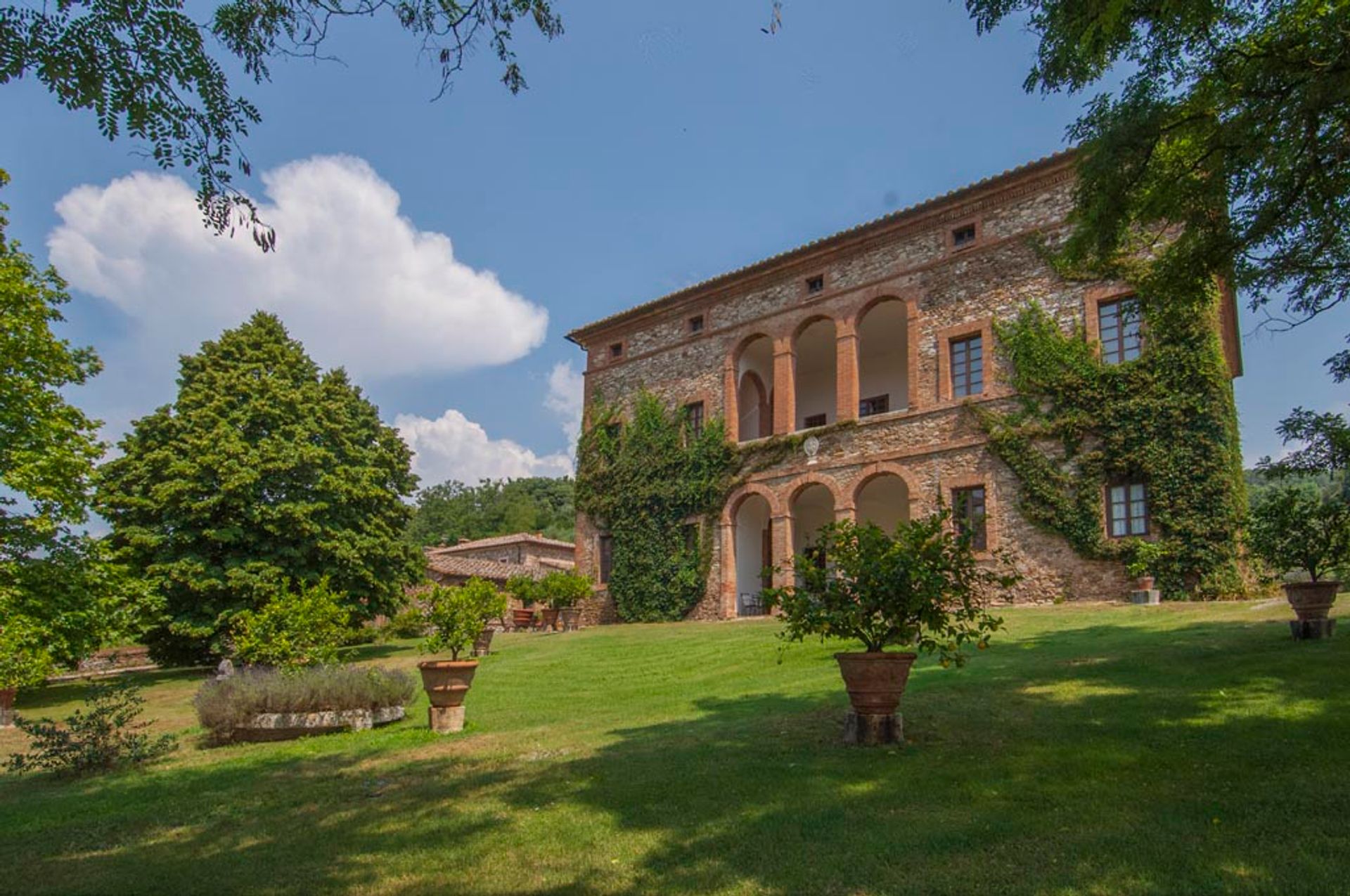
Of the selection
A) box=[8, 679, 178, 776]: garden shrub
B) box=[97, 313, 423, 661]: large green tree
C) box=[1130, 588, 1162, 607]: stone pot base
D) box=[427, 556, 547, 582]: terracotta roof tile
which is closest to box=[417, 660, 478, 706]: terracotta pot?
box=[8, 679, 178, 776]: garden shrub

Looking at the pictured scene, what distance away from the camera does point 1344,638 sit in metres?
9.17

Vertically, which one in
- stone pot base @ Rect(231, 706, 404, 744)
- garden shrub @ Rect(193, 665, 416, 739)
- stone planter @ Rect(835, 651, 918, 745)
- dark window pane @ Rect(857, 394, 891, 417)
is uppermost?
dark window pane @ Rect(857, 394, 891, 417)

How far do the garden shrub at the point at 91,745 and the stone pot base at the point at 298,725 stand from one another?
31.6 inches

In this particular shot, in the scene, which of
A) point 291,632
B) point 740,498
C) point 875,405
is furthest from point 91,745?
point 875,405

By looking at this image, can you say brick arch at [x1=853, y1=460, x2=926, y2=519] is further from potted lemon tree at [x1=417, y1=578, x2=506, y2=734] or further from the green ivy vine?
potted lemon tree at [x1=417, y1=578, x2=506, y2=734]

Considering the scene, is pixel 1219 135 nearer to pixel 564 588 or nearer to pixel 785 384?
pixel 785 384

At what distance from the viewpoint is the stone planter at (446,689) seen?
9.15 metres

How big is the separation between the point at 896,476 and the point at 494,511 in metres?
57.0

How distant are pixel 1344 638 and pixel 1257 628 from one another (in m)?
1.61

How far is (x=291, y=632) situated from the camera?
1111 cm

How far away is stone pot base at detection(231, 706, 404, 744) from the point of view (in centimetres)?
944

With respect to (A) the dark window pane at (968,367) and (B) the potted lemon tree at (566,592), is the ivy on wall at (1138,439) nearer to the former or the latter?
(A) the dark window pane at (968,367)

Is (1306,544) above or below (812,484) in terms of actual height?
below

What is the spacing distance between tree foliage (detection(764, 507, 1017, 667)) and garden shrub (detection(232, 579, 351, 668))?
23.5 feet
